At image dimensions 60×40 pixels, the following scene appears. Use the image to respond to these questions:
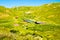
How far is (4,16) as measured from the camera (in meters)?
79.2

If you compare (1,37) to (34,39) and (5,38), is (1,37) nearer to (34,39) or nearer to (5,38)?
(5,38)

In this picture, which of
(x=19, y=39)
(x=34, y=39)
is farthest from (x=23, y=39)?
(x=34, y=39)

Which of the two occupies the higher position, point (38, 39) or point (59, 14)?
point (38, 39)

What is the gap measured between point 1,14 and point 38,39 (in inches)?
2369

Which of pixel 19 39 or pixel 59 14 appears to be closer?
pixel 19 39

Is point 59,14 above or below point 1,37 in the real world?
below

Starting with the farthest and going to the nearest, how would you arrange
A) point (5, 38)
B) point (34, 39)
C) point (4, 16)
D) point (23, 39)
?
1. point (4, 16)
2. point (34, 39)
3. point (23, 39)
4. point (5, 38)

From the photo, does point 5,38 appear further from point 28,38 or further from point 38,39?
point 38,39

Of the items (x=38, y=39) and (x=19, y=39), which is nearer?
(x=19, y=39)

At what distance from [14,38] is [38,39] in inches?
184

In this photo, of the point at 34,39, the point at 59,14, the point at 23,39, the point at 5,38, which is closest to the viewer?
the point at 5,38

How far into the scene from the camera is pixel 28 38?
2192 cm

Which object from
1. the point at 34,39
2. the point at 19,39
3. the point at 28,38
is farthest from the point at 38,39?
the point at 19,39

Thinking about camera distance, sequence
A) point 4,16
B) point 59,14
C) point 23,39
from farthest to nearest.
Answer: point 59,14
point 4,16
point 23,39
